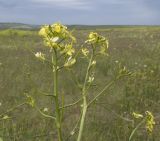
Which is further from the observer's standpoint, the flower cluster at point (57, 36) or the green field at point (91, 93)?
the green field at point (91, 93)

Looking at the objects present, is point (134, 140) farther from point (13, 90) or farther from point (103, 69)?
point (103, 69)

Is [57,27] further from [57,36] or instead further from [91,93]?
[91,93]

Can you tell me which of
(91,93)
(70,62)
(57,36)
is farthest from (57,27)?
(91,93)

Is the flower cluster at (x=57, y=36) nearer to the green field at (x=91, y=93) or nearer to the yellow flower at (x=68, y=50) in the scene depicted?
the yellow flower at (x=68, y=50)

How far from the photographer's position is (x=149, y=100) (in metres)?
9.13

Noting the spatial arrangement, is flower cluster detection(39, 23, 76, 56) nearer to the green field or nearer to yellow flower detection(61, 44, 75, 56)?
yellow flower detection(61, 44, 75, 56)

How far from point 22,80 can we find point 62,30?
926 centimetres

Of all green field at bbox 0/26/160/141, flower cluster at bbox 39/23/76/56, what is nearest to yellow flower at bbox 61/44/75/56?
flower cluster at bbox 39/23/76/56

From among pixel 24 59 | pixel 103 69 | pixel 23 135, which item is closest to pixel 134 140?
pixel 23 135

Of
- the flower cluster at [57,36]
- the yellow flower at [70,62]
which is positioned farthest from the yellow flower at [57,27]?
the yellow flower at [70,62]

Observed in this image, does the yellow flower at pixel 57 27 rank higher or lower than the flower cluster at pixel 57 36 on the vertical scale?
higher

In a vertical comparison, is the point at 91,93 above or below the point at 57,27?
below

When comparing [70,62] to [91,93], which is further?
[91,93]

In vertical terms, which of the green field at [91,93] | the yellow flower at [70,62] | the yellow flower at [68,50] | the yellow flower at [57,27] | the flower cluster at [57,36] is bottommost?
the green field at [91,93]
